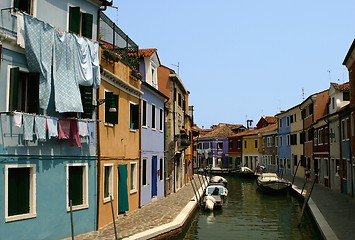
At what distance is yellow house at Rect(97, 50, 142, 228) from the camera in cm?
1494

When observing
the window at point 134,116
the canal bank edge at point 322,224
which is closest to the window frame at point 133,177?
the window at point 134,116

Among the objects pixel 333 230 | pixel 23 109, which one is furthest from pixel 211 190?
pixel 23 109

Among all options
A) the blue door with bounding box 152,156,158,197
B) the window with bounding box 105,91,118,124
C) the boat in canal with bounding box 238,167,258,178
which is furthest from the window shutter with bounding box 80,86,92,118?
the boat in canal with bounding box 238,167,258,178

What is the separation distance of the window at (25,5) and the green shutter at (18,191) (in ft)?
13.2

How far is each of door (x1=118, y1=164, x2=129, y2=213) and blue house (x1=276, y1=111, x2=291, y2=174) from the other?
35.7 meters

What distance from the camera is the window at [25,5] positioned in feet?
36.4

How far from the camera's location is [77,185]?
13.5 metres

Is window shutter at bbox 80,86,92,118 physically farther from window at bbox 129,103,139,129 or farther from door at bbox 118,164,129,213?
window at bbox 129,103,139,129

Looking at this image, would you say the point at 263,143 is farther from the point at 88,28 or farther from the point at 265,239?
the point at 88,28

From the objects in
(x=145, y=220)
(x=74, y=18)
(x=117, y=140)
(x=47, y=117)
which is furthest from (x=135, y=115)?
(x=47, y=117)

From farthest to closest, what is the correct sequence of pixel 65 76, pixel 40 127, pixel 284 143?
pixel 284 143
pixel 65 76
pixel 40 127

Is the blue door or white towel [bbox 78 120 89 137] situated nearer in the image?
white towel [bbox 78 120 89 137]

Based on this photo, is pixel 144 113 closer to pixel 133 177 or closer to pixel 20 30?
pixel 133 177

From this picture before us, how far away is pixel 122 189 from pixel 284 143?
128 ft
